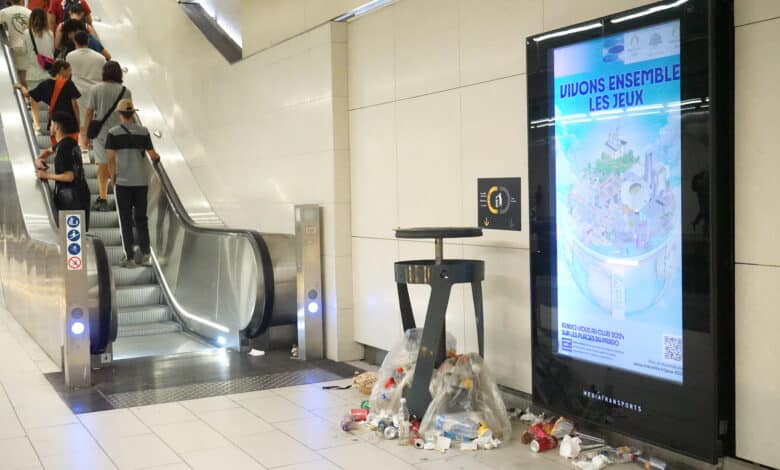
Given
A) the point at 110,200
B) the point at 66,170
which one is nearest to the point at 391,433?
the point at 66,170

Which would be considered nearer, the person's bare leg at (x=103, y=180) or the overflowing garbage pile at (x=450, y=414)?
the overflowing garbage pile at (x=450, y=414)

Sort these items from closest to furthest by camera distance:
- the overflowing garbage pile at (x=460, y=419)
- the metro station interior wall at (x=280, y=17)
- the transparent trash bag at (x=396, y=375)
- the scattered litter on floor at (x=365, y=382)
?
the overflowing garbage pile at (x=460, y=419) < the transparent trash bag at (x=396, y=375) < the scattered litter on floor at (x=365, y=382) < the metro station interior wall at (x=280, y=17)

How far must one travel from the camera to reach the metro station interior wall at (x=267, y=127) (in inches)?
262

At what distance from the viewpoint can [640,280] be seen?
389cm

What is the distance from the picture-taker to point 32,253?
7312 millimetres

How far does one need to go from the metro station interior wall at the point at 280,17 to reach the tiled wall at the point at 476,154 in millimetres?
364

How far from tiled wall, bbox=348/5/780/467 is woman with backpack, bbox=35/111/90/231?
3032 mm

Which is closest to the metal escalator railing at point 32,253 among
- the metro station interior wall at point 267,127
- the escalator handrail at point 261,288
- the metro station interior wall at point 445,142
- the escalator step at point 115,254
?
the escalator step at point 115,254

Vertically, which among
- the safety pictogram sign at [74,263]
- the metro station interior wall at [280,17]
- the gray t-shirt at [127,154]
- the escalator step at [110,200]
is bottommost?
the safety pictogram sign at [74,263]

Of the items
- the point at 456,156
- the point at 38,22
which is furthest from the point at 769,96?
the point at 38,22

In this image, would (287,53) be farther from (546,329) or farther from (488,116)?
(546,329)

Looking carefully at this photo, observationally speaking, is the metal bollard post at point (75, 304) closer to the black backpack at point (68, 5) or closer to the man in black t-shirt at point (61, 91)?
the man in black t-shirt at point (61, 91)

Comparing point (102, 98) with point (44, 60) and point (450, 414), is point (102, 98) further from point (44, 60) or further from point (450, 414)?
point (450, 414)

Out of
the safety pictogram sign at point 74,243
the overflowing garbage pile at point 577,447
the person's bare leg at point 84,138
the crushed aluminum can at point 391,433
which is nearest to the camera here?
the overflowing garbage pile at point 577,447
